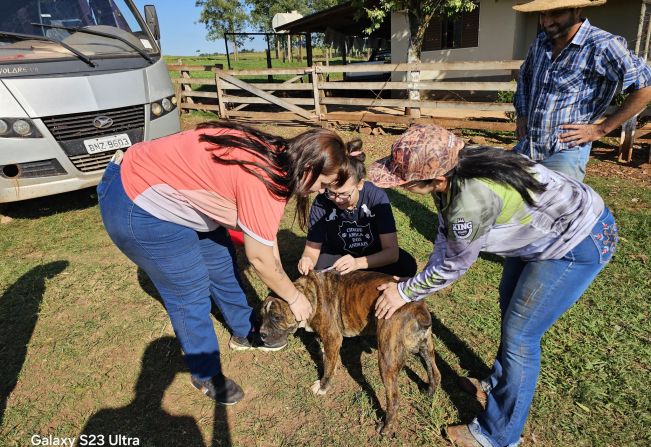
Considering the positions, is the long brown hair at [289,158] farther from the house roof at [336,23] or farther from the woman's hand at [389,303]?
the house roof at [336,23]

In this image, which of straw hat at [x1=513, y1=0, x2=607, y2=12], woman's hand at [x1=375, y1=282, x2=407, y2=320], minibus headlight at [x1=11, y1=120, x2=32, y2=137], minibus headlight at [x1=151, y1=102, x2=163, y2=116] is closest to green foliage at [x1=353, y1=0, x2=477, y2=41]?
minibus headlight at [x1=151, y1=102, x2=163, y2=116]

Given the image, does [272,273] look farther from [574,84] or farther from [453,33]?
[453,33]

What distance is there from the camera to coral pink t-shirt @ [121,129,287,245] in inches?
79.8

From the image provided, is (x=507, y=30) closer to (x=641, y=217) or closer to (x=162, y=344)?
(x=641, y=217)

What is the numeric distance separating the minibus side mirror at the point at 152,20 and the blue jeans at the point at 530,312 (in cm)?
608

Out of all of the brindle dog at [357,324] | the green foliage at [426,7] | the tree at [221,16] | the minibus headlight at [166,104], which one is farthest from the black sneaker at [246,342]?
the tree at [221,16]

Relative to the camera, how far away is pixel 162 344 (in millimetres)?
3520

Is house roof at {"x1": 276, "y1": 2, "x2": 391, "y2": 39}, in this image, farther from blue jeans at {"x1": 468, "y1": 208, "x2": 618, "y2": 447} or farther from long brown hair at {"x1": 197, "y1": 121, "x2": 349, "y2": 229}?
blue jeans at {"x1": 468, "y1": 208, "x2": 618, "y2": 447}

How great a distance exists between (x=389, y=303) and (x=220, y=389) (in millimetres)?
1423

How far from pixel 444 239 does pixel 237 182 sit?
104 cm

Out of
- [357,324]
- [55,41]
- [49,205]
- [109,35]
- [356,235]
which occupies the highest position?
[109,35]

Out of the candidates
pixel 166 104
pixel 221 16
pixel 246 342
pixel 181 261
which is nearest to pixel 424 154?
pixel 181 261

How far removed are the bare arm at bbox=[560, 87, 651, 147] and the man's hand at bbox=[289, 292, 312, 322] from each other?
2.10 metres

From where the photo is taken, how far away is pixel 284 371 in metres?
3.20
